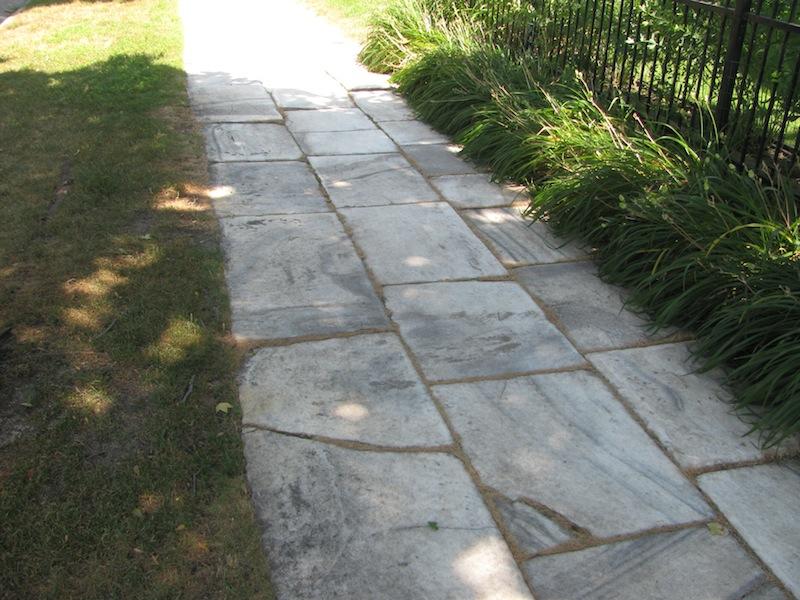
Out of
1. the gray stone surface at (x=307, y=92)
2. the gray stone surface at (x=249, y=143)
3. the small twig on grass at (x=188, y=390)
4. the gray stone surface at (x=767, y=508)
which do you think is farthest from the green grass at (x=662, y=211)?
the small twig on grass at (x=188, y=390)

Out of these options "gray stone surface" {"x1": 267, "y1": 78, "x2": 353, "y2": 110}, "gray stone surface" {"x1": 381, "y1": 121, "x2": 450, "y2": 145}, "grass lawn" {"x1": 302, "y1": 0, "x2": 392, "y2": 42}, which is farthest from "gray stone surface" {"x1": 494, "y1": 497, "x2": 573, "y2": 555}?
"grass lawn" {"x1": 302, "y1": 0, "x2": 392, "y2": 42}

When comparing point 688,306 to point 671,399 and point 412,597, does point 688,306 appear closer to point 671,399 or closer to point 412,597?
point 671,399

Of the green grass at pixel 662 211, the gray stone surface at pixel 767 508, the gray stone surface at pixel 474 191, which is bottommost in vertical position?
the gray stone surface at pixel 767 508

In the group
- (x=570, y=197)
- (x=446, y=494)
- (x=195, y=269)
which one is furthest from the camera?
(x=570, y=197)

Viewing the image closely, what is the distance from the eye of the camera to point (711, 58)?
5.60 m

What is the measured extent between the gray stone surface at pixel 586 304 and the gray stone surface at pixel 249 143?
95.2 inches

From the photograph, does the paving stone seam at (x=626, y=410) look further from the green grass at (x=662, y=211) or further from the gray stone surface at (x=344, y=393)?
the green grass at (x=662, y=211)

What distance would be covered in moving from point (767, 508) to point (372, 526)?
4.13 feet

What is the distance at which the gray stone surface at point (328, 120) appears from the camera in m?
6.75

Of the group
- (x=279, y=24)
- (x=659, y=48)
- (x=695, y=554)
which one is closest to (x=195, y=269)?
(x=695, y=554)

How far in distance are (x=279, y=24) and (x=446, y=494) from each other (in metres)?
10.1

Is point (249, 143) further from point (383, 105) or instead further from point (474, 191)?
point (474, 191)

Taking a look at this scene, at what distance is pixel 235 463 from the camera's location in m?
2.78

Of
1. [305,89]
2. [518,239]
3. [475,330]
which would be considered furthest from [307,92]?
[475,330]
